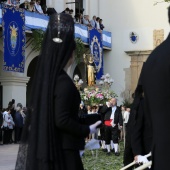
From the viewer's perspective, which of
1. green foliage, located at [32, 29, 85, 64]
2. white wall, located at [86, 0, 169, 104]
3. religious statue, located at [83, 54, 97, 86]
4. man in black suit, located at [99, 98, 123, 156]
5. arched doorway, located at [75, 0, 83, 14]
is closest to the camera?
man in black suit, located at [99, 98, 123, 156]

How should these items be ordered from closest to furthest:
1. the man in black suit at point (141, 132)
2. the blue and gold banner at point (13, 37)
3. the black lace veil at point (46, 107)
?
the black lace veil at point (46, 107) < the man in black suit at point (141, 132) < the blue and gold banner at point (13, 37)

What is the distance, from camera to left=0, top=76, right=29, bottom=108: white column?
86.2 feet

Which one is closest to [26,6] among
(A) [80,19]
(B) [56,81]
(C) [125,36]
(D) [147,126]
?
(A) [80,19]

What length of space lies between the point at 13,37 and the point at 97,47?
8125 millimetres

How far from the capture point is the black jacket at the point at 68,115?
4703mm

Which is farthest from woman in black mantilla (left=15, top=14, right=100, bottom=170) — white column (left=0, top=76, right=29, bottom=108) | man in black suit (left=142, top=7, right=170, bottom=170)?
white column (left=0, top=76, right=29, bottom=108)

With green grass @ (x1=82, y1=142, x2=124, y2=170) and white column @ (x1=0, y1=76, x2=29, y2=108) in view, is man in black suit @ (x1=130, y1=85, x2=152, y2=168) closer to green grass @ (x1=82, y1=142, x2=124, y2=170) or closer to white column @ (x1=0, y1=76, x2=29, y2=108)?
green grass @ (x1=82, y1=142, x2=124, y2=170)

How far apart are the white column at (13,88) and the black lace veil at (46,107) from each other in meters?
21.5

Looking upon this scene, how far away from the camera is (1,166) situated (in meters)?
13.2

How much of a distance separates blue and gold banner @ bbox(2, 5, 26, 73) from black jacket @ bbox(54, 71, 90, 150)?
1837cm

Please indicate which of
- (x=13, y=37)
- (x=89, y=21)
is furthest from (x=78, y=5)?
(x=13, y=37)

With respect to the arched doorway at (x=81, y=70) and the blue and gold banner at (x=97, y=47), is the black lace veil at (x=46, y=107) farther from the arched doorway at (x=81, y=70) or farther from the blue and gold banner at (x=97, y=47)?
the arched doorway at (x=81, y=70)

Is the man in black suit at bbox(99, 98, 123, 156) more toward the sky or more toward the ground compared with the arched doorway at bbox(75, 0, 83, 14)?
more toward the ground

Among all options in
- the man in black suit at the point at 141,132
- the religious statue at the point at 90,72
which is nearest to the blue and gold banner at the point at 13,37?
the religious statue at the point at 90,72
